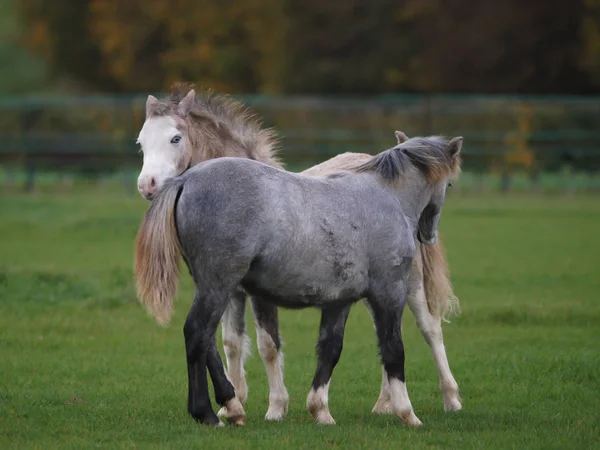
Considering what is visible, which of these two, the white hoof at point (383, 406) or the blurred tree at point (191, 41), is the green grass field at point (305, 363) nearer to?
the white hoof at point (383, 406)

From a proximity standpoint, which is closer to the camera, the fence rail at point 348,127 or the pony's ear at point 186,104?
the pony's ear at point 186,104

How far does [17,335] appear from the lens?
1119 cm

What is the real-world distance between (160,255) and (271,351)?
1432 millimetres

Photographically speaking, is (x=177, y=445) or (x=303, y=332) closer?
(x=177, y=445)

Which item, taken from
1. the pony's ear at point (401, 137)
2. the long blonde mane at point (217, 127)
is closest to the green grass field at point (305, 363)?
the long blonde mane at point (217, 127)

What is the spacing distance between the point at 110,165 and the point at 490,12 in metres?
17.1

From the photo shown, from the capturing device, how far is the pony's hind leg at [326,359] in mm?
7609

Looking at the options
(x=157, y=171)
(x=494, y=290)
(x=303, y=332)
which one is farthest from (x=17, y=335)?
(x=494, y=290)

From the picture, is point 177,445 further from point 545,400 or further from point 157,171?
point 545,400

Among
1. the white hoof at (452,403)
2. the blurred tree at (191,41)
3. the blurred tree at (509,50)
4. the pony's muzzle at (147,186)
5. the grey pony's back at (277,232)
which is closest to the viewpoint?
the grey pony's back at (277,232)

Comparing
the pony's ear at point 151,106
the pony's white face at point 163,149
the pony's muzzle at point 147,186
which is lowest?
the pony's muzzle at point 147,186

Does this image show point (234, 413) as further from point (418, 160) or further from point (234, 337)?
point (418, 160)

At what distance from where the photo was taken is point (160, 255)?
7012mm

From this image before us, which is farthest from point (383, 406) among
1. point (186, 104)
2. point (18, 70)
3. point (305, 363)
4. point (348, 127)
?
point (18, 70)
